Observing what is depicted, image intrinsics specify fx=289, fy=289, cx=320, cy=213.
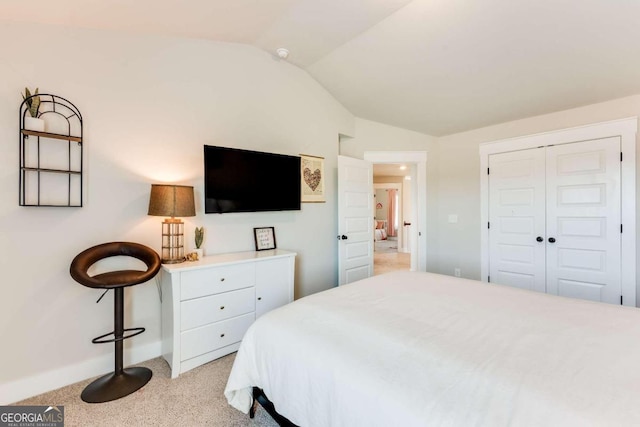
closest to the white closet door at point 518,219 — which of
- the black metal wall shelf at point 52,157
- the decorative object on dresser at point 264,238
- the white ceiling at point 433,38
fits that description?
the white ceiling at point 433,38

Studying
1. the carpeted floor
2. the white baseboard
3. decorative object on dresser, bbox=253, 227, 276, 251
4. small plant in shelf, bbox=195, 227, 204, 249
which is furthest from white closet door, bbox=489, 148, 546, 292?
the white baseboard

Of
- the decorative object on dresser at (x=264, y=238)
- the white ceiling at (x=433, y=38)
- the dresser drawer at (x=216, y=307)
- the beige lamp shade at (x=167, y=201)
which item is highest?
the white ceiling at (x=433, y=38)

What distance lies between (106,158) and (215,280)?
1.27 metres

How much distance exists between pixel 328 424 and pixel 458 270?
3.81 metres

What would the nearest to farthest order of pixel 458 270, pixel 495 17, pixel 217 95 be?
pixel 495 17, pixel 217 95, pixel 458 270

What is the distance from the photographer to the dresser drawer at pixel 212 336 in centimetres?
224

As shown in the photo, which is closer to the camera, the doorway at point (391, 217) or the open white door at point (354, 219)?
the open white door at point (354, 219)

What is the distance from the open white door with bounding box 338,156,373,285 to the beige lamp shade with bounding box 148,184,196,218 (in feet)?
6.48

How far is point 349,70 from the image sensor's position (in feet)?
10.6

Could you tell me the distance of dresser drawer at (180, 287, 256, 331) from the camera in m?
2.24

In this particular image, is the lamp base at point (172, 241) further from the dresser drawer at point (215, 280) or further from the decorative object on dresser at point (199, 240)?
the dresser drawer at point (215, 280)

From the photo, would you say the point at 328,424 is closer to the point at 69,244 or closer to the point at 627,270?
the point at 69,244

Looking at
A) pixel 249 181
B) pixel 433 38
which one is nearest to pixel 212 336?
pixel 249 181

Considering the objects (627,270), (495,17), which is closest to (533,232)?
(627,270)
